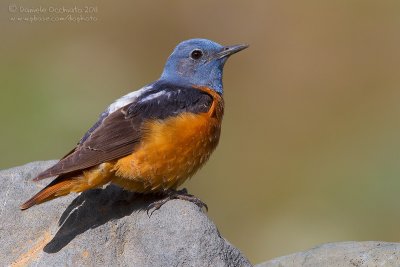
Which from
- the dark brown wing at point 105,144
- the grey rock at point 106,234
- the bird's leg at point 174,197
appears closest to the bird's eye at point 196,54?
the dark brown wing at point 105,144

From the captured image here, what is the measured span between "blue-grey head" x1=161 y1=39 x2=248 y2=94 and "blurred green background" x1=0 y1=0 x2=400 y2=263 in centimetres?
394

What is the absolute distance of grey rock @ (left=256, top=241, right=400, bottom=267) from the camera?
28.2 feet

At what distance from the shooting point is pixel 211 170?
1550 cm

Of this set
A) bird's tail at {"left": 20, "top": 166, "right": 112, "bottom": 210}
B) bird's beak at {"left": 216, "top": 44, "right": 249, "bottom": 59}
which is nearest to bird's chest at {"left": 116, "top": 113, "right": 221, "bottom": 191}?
bird's tail at {"left": 20, "top": 166, "right": 112, "bottom": 210}

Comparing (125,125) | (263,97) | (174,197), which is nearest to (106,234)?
(174,197)

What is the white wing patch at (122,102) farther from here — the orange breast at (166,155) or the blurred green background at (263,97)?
the blurred green background at (263,97)

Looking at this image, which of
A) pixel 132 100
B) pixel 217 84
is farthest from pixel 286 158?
pixel 132 100

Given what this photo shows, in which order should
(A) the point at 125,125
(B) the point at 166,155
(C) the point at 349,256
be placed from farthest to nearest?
(A) the point at 125,125
(B) the point at 166,155
(C) the point at 349,256

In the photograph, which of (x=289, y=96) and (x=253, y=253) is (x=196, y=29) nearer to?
(x=289, y=96)

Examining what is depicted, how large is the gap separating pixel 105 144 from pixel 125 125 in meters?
0.29

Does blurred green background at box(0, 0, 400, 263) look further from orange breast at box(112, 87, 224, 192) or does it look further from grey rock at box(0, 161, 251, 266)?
grey rock at box(0, 161, 251, 266)

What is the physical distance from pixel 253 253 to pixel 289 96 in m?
4.25

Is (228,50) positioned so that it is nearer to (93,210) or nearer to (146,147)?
(146,147)

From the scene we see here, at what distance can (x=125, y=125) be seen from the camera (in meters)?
9.01
